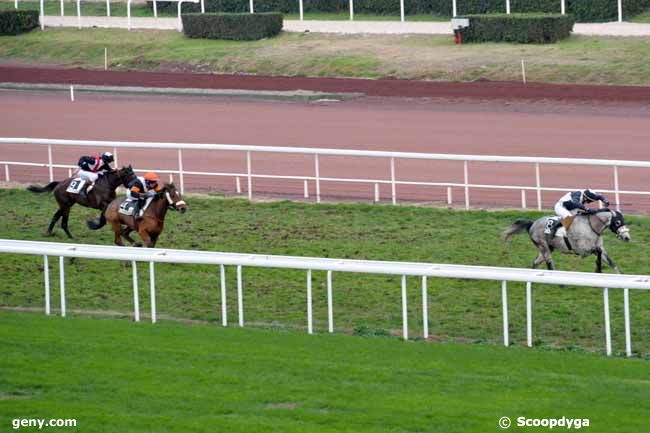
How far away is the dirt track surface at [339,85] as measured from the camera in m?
22.7

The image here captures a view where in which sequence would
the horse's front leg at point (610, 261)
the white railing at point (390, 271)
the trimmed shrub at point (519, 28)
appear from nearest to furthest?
the white railing at point (390, 271)
the horse's front leg at point (610, 261)
the trimmed shrub at point (519, 28)

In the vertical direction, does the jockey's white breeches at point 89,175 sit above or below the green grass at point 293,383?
above

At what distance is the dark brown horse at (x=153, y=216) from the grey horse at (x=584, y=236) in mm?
2823

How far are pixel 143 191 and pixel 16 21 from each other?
2072cm

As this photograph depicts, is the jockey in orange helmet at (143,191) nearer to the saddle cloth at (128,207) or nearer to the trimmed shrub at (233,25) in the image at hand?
the saddle cloth at (128,207)

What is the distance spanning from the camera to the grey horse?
1114cm

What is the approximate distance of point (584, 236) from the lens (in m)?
11.2

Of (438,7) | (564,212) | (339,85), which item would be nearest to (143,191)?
(564,212)

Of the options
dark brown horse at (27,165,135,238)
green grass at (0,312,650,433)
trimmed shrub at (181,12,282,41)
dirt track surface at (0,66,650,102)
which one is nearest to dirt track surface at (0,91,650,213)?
dirt track surface at (0,66,650,102)

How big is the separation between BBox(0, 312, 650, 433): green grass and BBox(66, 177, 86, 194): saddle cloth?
4.96 metres

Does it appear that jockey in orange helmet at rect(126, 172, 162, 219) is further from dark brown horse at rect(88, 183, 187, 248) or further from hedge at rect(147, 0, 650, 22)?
hedge at rect(147, 0, 650, 22)

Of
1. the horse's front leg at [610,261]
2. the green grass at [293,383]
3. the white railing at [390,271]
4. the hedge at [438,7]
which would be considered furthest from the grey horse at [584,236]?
the hedge at [438,7]

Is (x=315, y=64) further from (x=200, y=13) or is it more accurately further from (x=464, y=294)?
(x=464, y=294)

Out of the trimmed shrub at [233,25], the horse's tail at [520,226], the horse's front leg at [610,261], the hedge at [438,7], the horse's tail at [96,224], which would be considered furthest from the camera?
the trimmed shrub at [233,25]
